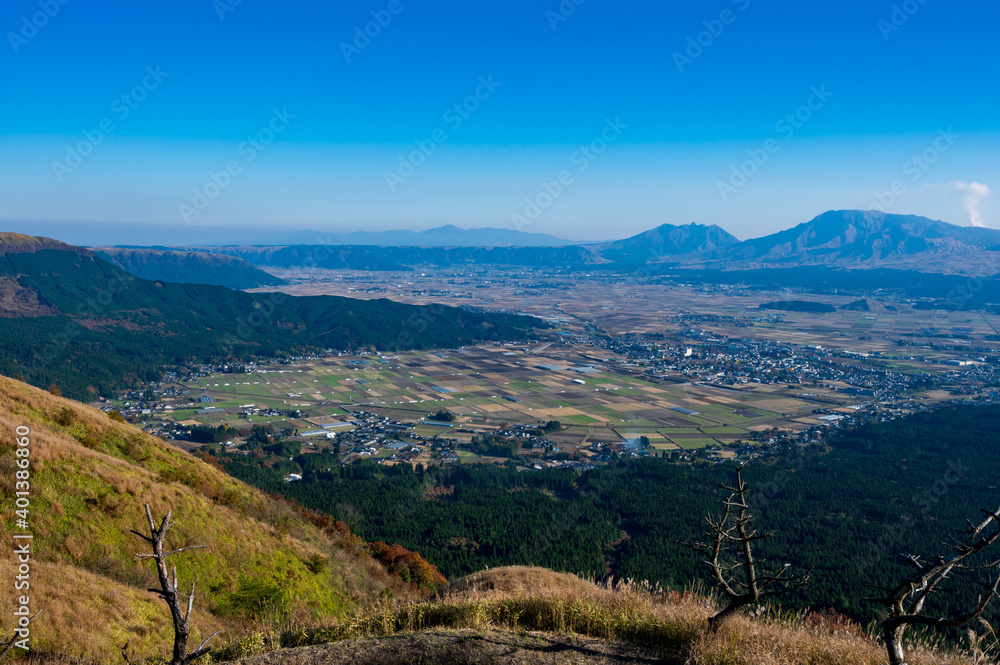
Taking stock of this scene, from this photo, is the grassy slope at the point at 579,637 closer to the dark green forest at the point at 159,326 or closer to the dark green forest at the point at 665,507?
the dark green forest at the point at 665,507

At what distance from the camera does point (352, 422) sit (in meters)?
77.7

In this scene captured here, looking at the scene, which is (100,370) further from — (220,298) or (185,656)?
(185,656)

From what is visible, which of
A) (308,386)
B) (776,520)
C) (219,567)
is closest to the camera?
(219,567)

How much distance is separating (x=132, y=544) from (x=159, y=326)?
467ft

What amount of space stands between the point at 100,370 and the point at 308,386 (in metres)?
37.9

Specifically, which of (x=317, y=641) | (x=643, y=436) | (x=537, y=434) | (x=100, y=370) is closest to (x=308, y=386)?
(x=100, y=370)

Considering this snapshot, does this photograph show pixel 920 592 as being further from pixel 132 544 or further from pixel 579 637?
pixel 132 544

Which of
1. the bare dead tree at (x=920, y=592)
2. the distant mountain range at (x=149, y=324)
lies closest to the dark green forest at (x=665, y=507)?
the bare dead tree at (x=920, y=592)

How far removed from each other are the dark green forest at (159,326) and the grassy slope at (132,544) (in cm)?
8050

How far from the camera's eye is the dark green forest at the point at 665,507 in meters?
38.1

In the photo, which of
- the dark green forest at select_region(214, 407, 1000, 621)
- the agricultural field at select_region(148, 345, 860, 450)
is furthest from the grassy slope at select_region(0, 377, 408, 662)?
the agricultural field at select_region(148, 345, 860, 450)

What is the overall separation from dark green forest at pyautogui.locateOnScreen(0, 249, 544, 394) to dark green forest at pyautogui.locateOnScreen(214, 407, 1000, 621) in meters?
62.8

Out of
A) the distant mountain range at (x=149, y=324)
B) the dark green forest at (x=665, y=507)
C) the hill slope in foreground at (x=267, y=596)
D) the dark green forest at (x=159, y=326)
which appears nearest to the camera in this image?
the hill slope in foreground at (x=267, y=596)

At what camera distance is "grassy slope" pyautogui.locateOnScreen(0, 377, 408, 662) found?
1236 cm
